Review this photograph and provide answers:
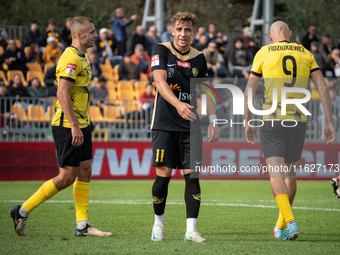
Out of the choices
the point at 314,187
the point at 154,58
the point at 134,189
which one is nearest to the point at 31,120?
the point at 134,189

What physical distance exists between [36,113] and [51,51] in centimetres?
426

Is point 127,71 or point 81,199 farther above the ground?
point 127,71

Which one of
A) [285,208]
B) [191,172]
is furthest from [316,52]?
[191,172]

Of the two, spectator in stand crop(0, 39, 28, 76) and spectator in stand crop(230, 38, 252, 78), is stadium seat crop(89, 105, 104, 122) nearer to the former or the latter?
spectator in stand crop(0, 39, 28, 76)

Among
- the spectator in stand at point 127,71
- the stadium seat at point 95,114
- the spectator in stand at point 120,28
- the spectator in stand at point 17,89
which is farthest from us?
the spectator in stand at point 120,28

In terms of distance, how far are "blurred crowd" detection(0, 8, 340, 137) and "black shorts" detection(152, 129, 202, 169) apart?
30.2ft

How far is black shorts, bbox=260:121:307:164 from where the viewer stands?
17.6 feet

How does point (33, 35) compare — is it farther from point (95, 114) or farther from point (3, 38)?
point (95, 114)

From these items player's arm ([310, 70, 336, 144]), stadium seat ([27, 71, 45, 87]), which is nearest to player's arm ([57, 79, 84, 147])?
player's arm ([310, 70, 336, 144])

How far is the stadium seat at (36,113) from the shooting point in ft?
41.4

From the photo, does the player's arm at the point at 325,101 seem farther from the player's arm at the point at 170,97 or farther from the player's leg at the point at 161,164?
the player's leg at the point at 161,164

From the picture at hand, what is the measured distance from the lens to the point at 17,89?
45.8ft

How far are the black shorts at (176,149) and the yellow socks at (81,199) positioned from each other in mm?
1087

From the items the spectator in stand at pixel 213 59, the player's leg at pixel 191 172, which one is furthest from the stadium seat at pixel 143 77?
the player's leg at pixel 191 172
